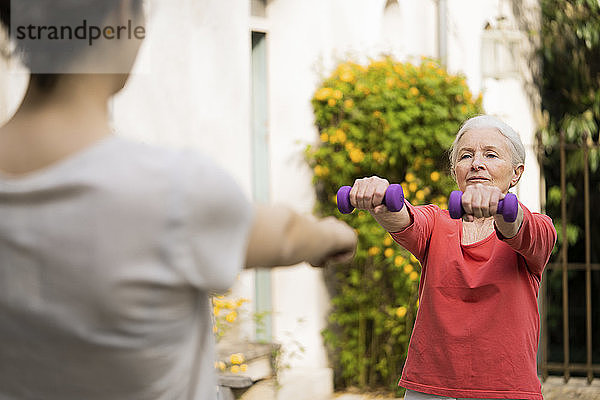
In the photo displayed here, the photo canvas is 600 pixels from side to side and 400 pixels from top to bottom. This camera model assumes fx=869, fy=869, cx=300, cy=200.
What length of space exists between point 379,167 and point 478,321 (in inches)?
143

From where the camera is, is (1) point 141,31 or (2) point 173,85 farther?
(2) point 173,85

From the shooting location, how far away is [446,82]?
634 cm

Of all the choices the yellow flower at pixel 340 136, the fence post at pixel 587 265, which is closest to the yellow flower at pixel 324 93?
the yellow flower at pixel 340 136

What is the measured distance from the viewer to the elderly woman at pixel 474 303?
2.51 metres

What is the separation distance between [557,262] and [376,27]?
294 centimetres

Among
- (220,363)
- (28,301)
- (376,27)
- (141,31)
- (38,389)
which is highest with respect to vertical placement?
(376,27)

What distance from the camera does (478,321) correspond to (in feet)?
8.33

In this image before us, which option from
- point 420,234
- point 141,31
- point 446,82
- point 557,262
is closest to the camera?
point 141,31

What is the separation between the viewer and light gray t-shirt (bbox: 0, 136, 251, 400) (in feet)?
3.34

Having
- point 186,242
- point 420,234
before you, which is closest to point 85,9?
point 186,242

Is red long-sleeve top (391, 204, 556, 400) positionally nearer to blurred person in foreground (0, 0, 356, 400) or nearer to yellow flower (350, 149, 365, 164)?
blurred person in foreground (0, 0, 356, 400)

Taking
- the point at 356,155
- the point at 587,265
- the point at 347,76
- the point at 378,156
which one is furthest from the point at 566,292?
the point at 347,76

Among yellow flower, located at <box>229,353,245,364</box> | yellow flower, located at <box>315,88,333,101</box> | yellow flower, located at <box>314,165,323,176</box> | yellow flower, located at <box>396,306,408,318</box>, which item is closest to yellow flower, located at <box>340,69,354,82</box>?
yellow flower, located at <box>315,88,333,101</box>

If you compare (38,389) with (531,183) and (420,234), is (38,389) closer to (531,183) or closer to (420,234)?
(420,234)
